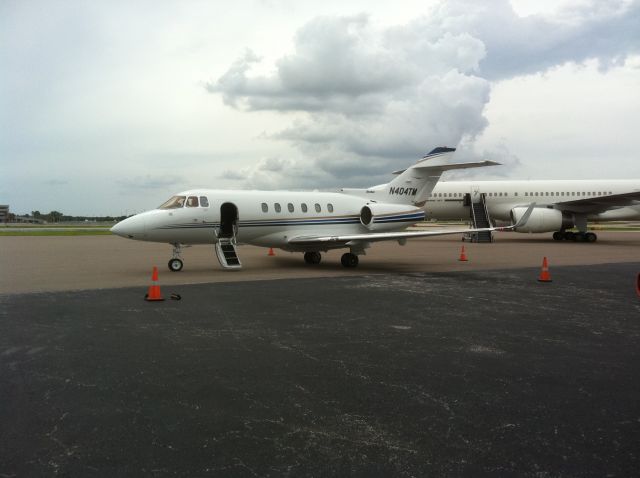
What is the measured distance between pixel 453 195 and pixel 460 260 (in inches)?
492

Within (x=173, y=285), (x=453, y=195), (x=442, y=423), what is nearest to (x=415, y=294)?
(x=173, y=285)

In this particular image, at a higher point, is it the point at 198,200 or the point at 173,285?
the point at 198,200

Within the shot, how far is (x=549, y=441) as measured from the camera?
12.3 feet

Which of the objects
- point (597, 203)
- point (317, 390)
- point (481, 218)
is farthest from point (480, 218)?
point (317, 390)

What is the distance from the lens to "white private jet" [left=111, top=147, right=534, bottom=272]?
49.8ft

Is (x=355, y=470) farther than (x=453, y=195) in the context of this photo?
No

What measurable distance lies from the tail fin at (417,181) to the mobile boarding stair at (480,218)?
10.9 m

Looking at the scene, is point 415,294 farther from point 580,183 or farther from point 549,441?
point 580,183

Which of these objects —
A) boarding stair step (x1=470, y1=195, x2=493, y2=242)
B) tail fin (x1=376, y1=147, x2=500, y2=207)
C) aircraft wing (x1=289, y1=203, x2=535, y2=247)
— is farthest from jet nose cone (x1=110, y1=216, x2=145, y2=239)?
boarding stair step (x1=470, y1=195, x2=493, y2=242)

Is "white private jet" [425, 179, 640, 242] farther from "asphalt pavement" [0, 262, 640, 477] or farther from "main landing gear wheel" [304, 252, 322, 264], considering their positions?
"asphalt pavement" [0, 262, 640, 477]

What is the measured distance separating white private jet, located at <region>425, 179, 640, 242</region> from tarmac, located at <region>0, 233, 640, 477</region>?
68.7 feet

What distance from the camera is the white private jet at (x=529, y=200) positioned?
3006cm

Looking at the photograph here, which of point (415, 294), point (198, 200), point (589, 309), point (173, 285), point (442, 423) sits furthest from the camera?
point (198, 200)

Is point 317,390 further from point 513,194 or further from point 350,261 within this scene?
point 513,194
